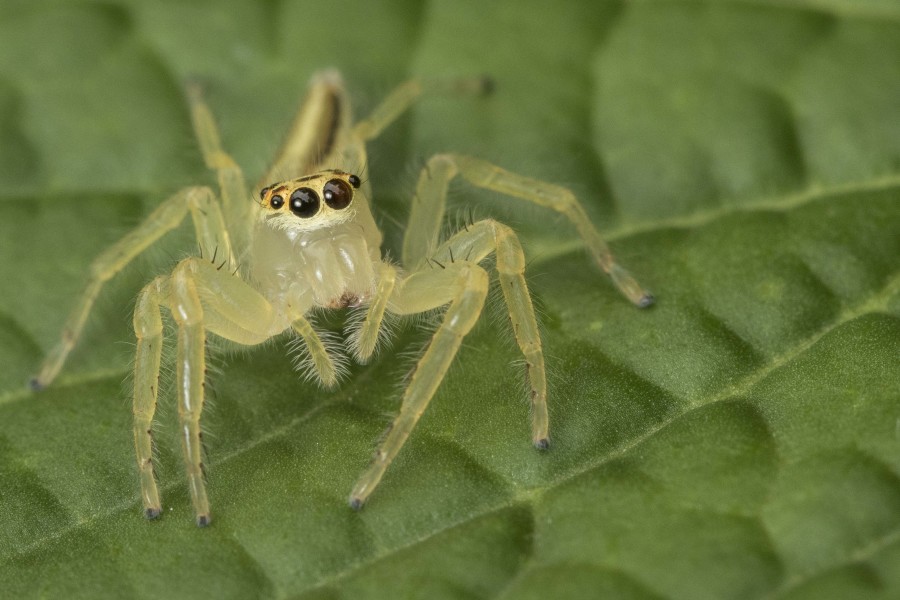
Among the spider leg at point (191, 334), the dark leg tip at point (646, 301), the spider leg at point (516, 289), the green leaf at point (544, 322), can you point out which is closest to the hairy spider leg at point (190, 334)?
the spider leg at point (191, 334)

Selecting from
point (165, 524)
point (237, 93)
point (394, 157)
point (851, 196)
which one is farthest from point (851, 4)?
point (165, 524)

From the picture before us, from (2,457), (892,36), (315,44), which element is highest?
(892,36)

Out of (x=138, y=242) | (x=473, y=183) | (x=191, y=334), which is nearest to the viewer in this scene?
(x=191, y=334)

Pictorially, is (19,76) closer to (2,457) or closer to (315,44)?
(315,44)

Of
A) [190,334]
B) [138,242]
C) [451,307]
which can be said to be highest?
[451,307]

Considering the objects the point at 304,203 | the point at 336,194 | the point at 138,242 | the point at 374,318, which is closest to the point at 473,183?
the point at 336,194

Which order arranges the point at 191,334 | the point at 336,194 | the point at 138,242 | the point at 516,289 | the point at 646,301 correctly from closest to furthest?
the point at 191,334 < the point at 516,289 < the point at 646,301 < the point at 336,194 < the point at 138,242

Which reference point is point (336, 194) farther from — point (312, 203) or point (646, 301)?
point (646, 301)
